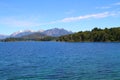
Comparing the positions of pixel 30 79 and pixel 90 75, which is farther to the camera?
pixel 90 75

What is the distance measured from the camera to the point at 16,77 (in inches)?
1666

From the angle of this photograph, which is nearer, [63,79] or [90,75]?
[63,79]

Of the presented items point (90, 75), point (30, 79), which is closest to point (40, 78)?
point (30, 79)

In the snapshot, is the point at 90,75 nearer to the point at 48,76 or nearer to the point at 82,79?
the point at 82,79

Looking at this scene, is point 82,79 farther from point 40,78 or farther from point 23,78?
point 23,78

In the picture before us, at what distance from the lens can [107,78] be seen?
131ft

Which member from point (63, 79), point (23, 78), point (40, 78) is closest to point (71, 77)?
point (63, 79)

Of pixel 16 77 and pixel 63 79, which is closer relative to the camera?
pixel 63 79

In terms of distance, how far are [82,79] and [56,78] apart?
3.85 meters

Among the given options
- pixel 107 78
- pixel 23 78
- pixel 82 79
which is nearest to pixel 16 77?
pixel 23 78

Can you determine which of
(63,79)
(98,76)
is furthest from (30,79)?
(98,76)

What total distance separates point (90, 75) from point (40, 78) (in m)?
7.83

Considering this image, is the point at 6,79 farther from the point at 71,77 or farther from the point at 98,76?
the point at 98,76

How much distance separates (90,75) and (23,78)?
10.2 meters
